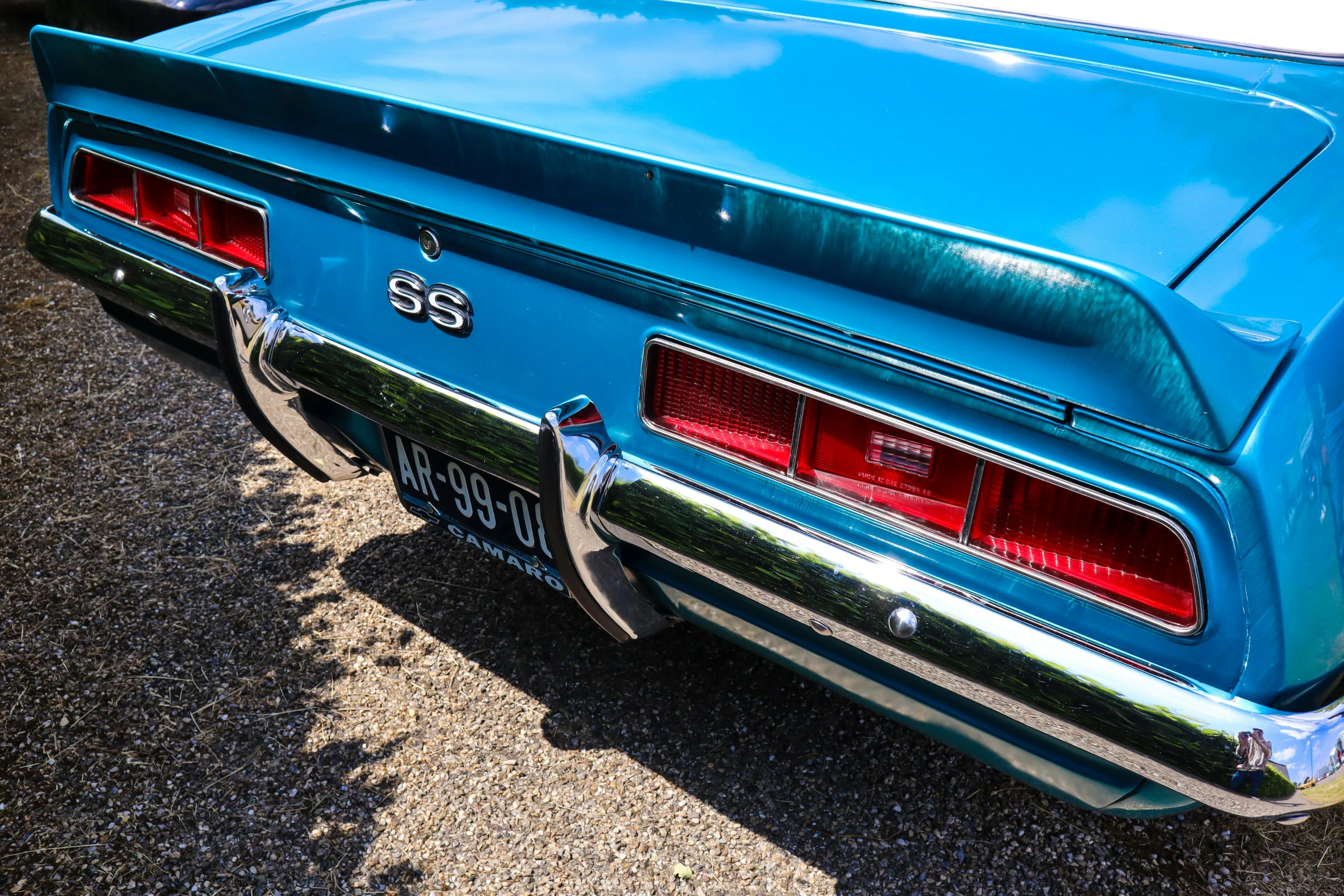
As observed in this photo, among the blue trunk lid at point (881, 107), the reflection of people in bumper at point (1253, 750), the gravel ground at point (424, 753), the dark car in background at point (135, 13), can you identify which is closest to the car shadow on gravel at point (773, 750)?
the gravel ground at point (424, 753)

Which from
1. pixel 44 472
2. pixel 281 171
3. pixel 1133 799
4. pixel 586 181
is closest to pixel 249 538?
pixel 44 472


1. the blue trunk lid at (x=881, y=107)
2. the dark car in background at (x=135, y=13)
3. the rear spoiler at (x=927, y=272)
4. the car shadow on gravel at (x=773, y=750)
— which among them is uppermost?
the blue trunk lid at (x=881, y=107)

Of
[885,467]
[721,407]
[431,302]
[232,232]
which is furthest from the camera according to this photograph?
[232,232]

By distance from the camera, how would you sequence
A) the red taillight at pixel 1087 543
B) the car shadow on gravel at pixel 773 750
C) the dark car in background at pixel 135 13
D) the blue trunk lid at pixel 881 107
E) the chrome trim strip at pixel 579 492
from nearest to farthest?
1. the red taillight at pixel 1087 543
2. the blue trunk lid at pixel 881 107
3. the chrome trim strip at pixel 579 492
4. the car shadow on gravel at pixel 773 750
5. the dark car in background at pixel 135 13

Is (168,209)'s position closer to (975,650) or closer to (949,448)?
(949,448)

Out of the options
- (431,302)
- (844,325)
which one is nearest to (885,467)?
(844,325)

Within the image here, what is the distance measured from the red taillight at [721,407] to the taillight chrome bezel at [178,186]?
1.02 meters

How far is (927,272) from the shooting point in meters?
1.33

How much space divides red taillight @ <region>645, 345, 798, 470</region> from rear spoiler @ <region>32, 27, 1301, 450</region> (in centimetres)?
16

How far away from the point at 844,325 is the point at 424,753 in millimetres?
1575

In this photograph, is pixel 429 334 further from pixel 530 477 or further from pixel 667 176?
pixel 667 176

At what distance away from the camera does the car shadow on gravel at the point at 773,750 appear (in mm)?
2141

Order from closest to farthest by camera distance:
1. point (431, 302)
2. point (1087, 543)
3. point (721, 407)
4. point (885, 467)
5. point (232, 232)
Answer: point (1087, 543), point (885, 467), point (721, 407), point (431, 302), point (232, 232)

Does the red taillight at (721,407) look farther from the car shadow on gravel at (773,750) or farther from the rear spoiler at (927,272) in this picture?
the car shadow on gravel at (773,750)
